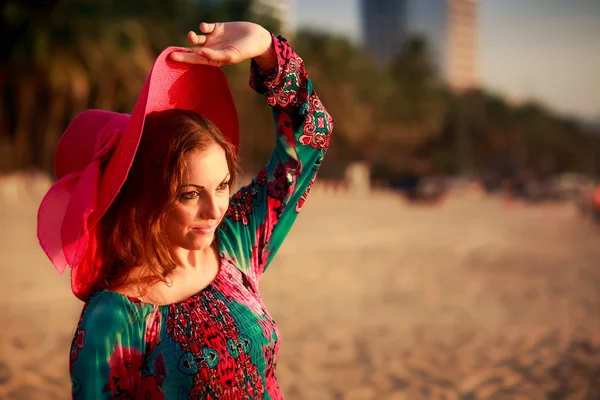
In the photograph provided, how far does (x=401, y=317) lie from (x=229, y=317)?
21.4ft

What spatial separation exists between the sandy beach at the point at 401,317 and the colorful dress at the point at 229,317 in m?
3.46

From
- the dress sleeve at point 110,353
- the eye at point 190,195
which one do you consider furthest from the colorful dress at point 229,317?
the eye at point 190,195

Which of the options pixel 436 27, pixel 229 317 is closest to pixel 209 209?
pixel 229 317

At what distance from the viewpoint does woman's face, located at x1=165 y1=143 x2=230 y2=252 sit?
161 cm

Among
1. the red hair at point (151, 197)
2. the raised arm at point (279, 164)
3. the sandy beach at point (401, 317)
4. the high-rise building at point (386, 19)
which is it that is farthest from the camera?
the high-rise building at point (386, 19)

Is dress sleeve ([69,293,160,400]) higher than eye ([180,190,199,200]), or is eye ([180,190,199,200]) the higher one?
eye ([180,190,199,200])

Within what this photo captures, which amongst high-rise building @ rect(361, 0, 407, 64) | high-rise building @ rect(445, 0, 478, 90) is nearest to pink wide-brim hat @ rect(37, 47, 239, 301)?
high-rise building @ rect(445, 0, 478, 90)

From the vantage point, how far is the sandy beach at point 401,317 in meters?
5.47

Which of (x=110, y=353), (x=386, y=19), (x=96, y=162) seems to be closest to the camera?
(x=110, y=353)

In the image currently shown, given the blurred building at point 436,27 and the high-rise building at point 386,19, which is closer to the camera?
the blurred building at point 436,27

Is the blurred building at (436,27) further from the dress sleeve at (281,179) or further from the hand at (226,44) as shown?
the hand at (226,44)

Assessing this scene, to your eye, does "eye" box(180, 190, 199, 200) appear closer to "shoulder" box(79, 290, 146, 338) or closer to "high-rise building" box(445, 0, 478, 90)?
"shoulder" box(79, 290, 146, 338)

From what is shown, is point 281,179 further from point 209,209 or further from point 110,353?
point 110,353

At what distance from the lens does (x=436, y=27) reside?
183m
